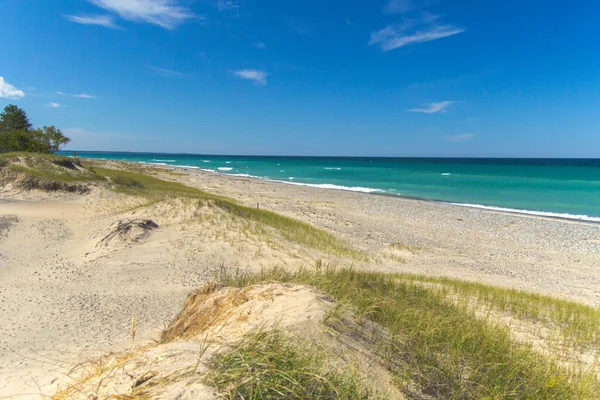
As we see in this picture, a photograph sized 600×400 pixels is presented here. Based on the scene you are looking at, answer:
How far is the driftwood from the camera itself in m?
11.5

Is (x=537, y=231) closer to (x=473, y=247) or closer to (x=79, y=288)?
(x=473, y=247)

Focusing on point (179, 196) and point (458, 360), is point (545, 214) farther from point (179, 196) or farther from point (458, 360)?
point (458, 360)

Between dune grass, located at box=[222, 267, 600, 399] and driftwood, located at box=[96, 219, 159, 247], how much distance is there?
8484mm

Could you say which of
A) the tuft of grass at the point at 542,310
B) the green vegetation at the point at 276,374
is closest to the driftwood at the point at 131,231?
the tuft of grass at the point at 542,310

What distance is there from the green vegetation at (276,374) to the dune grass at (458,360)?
969 mm

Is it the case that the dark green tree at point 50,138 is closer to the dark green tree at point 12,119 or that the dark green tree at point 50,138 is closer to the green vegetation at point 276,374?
the dark green tree at point 12,119

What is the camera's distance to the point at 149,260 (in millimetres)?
10328

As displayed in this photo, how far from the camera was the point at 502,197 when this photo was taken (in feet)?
124

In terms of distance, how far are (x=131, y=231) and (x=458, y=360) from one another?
36.4 feet

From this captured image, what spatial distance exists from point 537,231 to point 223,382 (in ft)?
81.1

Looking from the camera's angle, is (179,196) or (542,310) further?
(179,196)

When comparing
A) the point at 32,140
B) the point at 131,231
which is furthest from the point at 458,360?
the point at 32,140

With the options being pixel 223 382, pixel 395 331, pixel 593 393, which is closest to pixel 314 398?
pixel 223 382

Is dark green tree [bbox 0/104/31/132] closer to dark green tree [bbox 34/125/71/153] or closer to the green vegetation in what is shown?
dark green tree [bbox 34/125/71/153]
